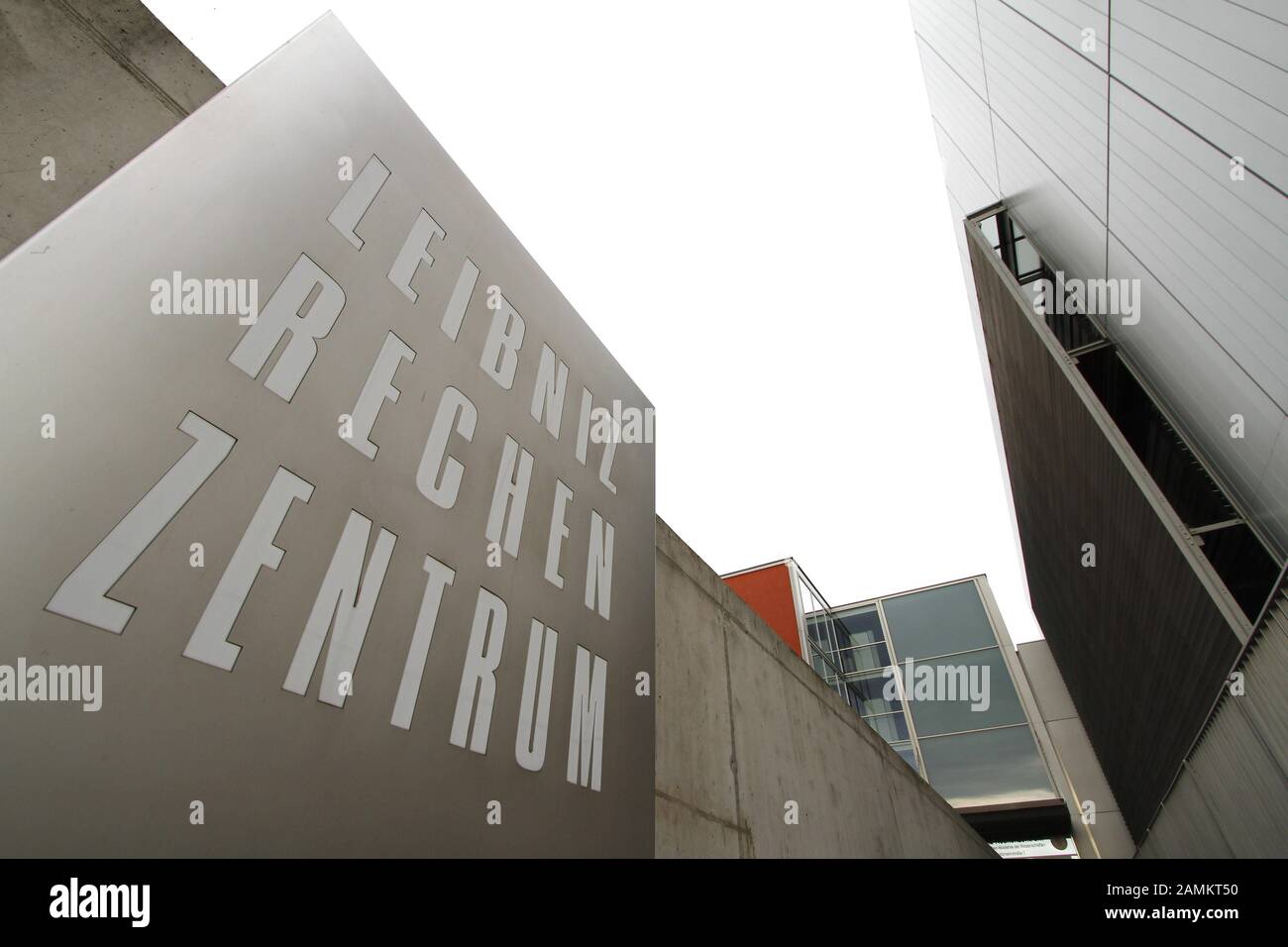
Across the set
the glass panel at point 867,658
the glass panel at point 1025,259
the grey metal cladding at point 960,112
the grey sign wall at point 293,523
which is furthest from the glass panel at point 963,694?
the grey sign wall at point 293,523

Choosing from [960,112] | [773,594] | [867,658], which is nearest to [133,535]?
[960,112]

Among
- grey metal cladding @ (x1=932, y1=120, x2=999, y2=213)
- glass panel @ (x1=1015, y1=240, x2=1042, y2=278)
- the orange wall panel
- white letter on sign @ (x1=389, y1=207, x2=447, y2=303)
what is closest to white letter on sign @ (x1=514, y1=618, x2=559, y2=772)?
white letter on sign @ (x1=389, y1=207, x2=447, y2=303)

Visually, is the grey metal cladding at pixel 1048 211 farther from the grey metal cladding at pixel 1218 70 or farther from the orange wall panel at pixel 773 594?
the orange wall panel at pixel 773 594

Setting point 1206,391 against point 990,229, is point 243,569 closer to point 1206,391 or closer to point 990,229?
point 1206,391

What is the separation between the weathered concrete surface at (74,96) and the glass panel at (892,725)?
17.8 meters

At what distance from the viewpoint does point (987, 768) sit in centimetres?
1530

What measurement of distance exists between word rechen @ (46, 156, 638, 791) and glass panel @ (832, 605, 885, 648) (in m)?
16.7

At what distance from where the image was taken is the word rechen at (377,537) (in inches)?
53.7

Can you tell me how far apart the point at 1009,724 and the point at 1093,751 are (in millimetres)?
2749

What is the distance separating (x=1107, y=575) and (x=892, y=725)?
30.3ft

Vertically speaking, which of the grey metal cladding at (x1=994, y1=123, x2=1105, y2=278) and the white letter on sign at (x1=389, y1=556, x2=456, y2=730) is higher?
the grey metal cladding at (x1=994, y1=123, x2=1105, y2=278)

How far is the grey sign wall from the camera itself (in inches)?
47.7

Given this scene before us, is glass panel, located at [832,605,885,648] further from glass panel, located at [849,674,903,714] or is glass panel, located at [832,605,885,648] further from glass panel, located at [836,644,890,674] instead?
glass panel, located at [849,674,903,714]
